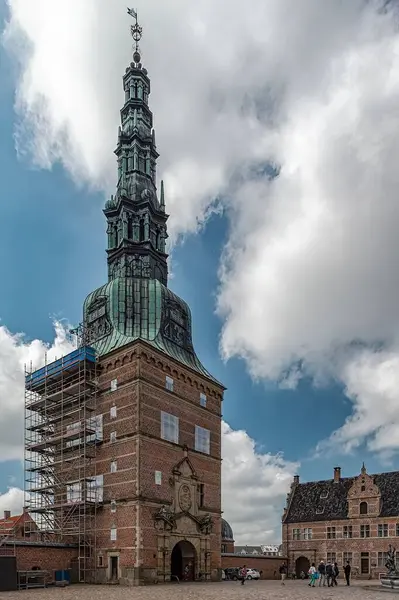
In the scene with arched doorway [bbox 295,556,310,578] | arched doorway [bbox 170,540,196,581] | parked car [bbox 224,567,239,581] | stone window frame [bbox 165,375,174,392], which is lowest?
arched doorway [bbox 295,556,310,578]

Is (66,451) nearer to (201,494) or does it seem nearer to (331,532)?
(201,494)

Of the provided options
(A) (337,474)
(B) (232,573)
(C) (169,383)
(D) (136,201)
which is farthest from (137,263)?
(A) (337,474)

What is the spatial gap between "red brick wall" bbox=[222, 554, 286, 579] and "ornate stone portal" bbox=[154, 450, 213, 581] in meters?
7.43

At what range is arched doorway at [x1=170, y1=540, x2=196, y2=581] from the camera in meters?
39.2

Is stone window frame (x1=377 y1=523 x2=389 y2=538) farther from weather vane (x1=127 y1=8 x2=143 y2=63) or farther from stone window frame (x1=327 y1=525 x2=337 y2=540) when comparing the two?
weather vane (x1=127 y1=8 x2=143 y2=63)

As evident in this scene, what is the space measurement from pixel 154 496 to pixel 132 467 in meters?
2.52

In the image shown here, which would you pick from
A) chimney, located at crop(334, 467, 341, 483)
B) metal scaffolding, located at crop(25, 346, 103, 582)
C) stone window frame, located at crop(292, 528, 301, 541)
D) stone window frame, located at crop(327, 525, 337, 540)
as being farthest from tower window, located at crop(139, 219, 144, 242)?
stone window frame, located at crop(292, 528, 301, 541)

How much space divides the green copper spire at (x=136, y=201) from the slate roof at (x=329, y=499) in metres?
31.6

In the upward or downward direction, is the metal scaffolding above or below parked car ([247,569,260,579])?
above

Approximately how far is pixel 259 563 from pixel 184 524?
56.4ft

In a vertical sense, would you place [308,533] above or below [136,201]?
below

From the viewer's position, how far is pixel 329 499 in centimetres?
6159

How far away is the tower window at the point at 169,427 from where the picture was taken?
38.8 m

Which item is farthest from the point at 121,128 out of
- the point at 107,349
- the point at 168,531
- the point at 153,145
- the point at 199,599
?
the point at 199,599
